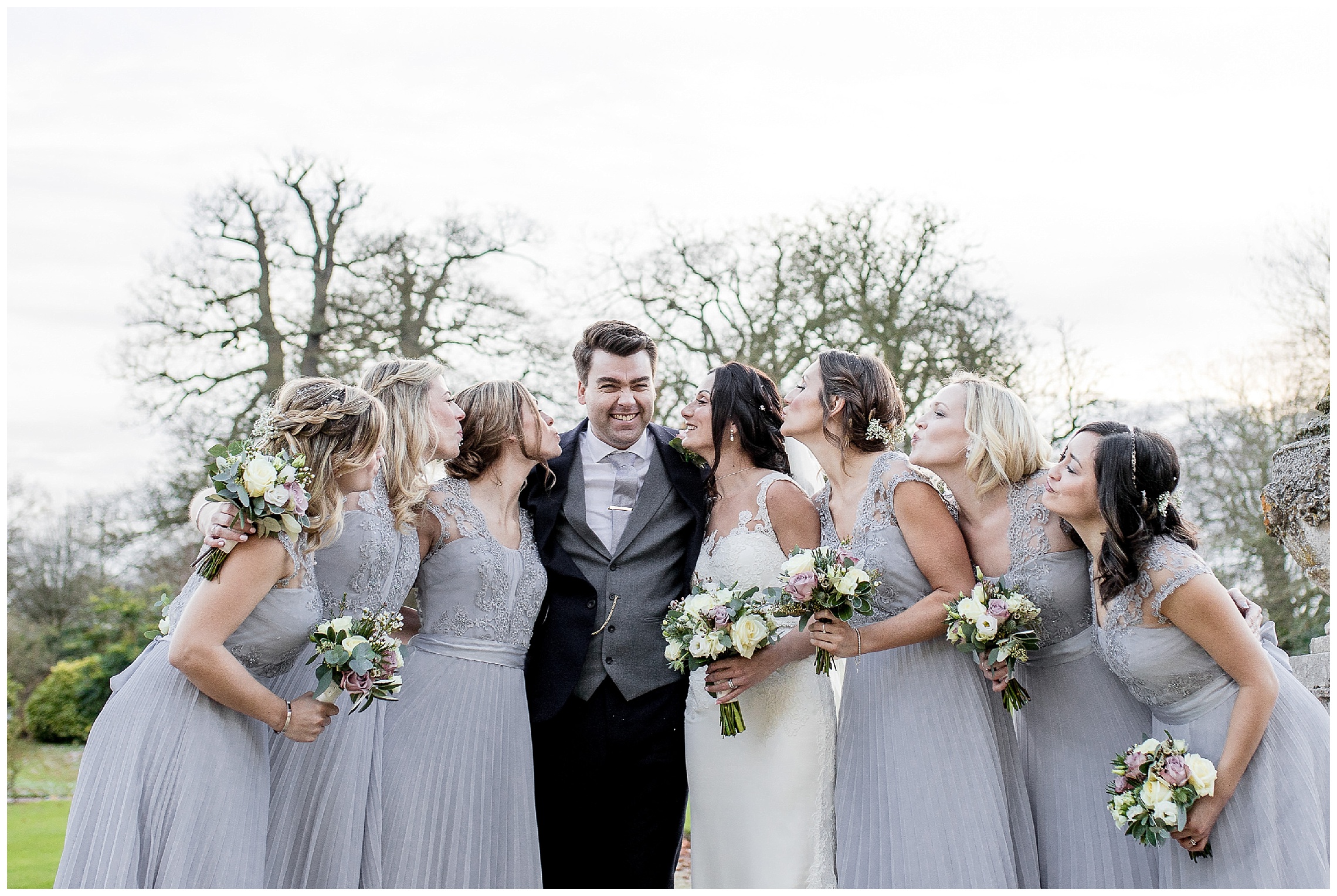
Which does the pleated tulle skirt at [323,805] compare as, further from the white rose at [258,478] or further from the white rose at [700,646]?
the white rose at [700,646]

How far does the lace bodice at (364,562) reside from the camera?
3.88 metres

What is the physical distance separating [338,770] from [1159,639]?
3.03 metres

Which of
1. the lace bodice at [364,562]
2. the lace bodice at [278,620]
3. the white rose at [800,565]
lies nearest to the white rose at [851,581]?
the white rose at [800,565]

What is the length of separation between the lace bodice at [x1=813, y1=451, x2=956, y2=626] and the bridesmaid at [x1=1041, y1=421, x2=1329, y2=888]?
0.58 meters

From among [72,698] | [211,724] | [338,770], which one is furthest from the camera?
[72,698]

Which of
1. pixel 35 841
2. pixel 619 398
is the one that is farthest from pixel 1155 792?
pixel 35 841

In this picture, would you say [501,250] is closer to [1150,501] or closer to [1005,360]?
[1005,360]

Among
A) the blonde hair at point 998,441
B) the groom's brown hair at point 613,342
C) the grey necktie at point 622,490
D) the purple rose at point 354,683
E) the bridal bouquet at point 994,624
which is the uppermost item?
the groom's brown hair at point 613,342

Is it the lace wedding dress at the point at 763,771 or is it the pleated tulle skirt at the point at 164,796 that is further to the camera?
the lace wedding dress at the point at 763,771

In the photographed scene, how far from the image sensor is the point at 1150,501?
363 centimetres

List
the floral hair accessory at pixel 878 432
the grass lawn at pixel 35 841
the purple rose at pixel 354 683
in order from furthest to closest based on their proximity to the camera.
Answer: the grass lawn at pixel 35 841 → the floral hair accessory at pixel 878 432 → the purple rose at pixel 354 683

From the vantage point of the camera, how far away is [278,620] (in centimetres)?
345

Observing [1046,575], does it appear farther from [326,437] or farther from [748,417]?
[326,437]

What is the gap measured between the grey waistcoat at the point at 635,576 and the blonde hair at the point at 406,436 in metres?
0.77
